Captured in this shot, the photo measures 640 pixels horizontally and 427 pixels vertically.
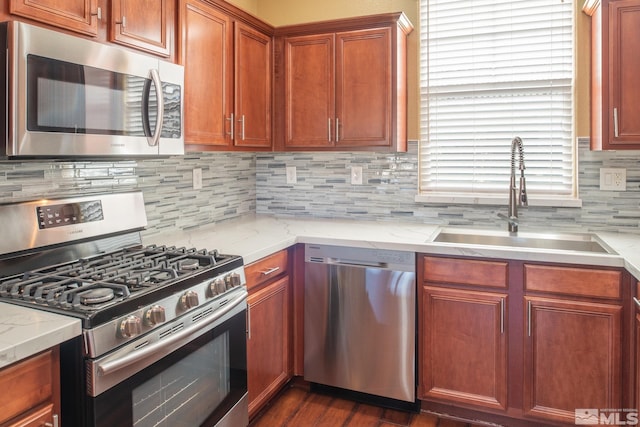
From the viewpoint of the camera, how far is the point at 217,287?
Answer: 68.9 inches

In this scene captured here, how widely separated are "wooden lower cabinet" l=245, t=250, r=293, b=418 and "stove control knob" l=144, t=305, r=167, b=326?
24.0 inches

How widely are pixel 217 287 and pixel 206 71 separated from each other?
1.09 m

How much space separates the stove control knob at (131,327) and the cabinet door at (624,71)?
84.9 inches

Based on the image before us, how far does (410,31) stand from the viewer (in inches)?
113

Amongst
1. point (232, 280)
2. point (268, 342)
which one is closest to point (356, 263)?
point (268, 342)

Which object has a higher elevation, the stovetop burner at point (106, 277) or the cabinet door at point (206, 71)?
the cabinet door at point (206, 71)

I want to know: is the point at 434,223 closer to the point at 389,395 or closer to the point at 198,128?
the point at 389,395

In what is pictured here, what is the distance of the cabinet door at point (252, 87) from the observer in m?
2.53

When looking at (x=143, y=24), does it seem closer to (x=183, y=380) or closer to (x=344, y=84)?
(x=344, y=84)

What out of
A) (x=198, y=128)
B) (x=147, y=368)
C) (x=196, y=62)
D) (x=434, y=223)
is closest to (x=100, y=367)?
(x=147, y=368)

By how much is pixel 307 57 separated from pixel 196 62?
31.9 inches

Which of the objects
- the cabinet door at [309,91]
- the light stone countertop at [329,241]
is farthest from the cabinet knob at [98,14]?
the cabinet door at [309,91]

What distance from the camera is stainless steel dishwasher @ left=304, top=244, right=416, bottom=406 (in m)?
2.30

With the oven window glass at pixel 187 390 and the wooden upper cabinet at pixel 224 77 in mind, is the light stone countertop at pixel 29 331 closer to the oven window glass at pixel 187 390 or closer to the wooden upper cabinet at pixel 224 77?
the oven window glass at pixel 187 390
